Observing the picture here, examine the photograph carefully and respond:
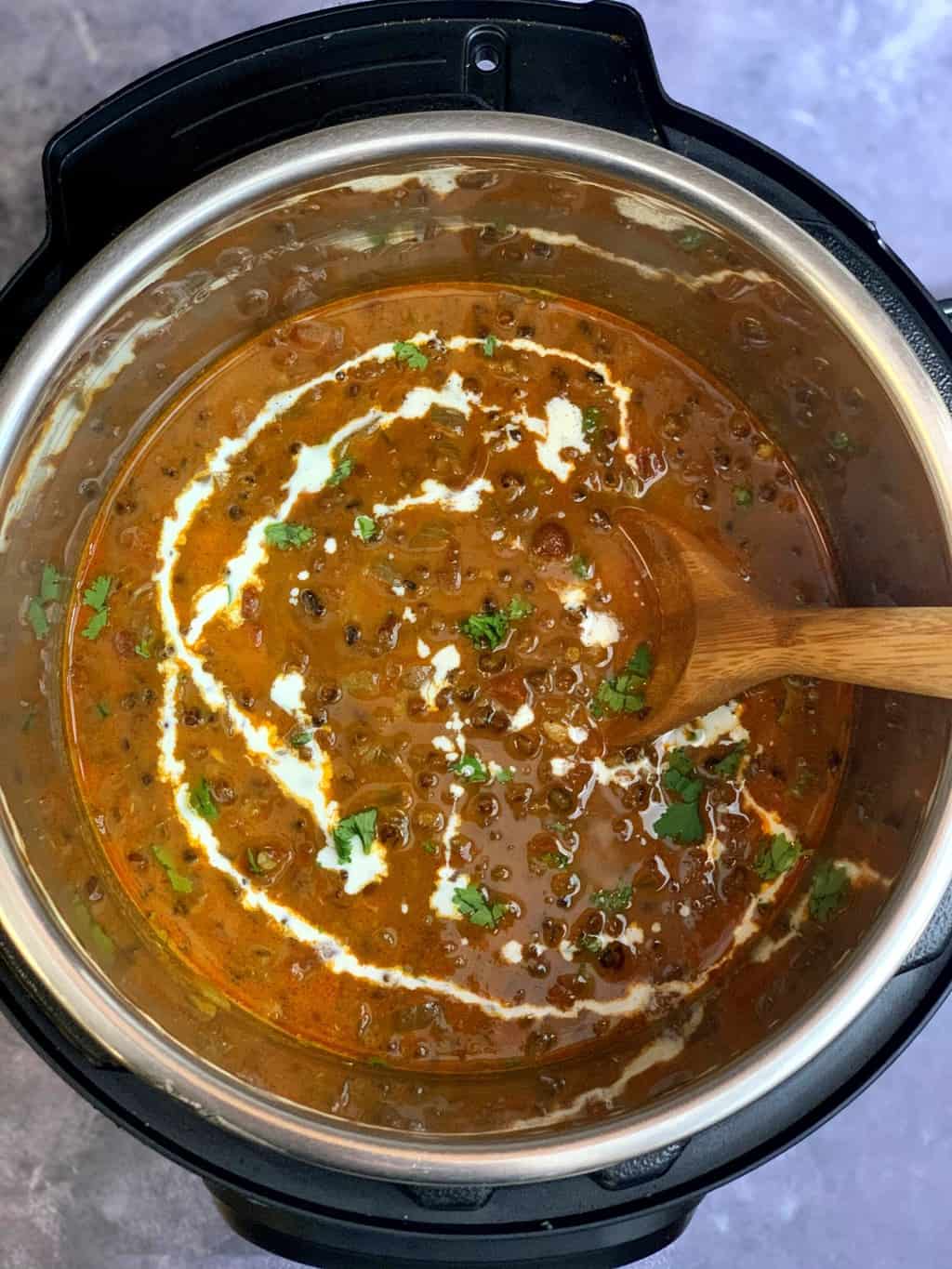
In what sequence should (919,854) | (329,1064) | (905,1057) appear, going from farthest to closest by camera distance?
(905,1057) → (329,1064) → (919,854)

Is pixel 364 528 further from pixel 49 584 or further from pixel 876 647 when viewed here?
pixel 876 647

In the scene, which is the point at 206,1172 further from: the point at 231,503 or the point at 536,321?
the point at 536,321

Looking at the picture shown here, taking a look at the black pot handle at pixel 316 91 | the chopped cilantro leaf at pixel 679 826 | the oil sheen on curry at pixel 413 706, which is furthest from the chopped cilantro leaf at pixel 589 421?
the chopped cilantro leaf at pixel 679 826

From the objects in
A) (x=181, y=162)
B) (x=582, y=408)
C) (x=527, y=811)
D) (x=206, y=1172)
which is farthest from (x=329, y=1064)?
(x=181, y=162)

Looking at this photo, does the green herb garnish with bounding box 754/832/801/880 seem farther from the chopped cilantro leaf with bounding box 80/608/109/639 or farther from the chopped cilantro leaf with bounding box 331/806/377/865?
the chopped cilantro leaf with bounding box 80/608/109/639

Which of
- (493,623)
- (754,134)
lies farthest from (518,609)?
(754,134)

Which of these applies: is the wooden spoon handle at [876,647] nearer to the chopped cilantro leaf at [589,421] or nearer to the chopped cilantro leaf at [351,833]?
the chopped cilantro leaf at [589,421]
